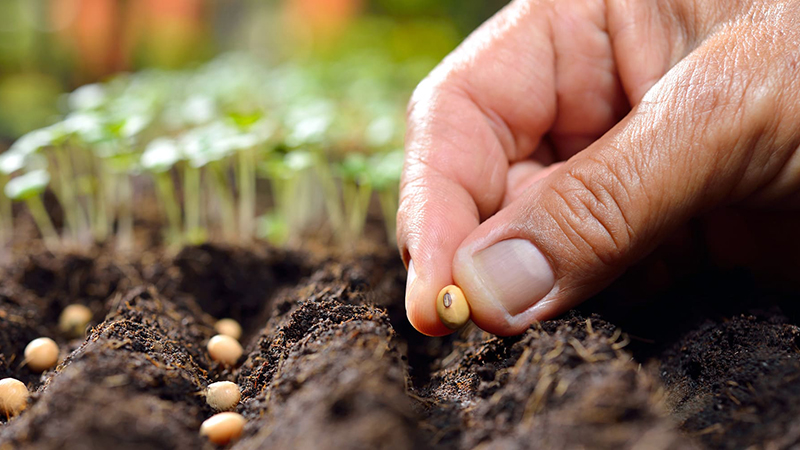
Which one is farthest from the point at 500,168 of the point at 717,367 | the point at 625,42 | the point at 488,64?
the point at 717,367

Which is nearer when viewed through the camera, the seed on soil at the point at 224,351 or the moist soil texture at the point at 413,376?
the moist soil texture at the point at 413,376

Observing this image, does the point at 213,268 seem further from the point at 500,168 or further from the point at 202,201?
the point at 202,201

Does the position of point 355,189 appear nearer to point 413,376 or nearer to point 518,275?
point 413,376

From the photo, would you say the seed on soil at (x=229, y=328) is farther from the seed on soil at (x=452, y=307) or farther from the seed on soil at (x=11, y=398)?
the seed on soil at (x=452, y=307)

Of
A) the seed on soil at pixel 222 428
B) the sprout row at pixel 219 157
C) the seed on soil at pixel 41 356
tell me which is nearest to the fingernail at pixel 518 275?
the seed on soil at pixel 222 428

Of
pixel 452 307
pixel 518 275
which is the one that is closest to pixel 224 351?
pixel 452 307

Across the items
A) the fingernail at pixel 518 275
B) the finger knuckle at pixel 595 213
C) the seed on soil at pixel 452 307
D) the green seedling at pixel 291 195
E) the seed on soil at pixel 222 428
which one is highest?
the finger knuckle at pixel 595 213

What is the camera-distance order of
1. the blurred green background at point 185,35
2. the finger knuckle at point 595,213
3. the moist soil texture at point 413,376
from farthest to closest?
the blurred green background at point 185,35, the finger knuckle at point 595,213, the moist soil texture at point 413,376
